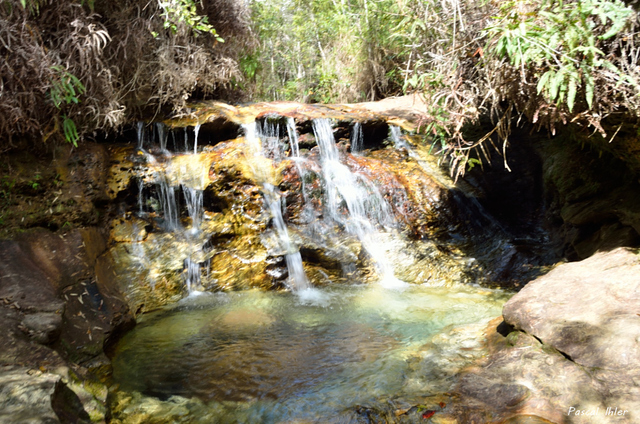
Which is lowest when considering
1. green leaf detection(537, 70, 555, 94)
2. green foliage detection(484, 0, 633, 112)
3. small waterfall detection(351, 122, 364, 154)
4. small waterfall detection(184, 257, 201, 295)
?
small waterfall detection(184, 257, 201, 295)

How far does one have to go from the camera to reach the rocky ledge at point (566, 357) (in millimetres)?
2195

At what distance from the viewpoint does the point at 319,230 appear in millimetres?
5711

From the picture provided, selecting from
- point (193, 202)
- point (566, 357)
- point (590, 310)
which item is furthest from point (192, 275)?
point (590, 310)

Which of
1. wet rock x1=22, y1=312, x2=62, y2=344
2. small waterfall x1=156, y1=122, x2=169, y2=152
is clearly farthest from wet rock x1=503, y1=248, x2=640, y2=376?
small waterfall x1=156, y1=122, x2=169, y2=152

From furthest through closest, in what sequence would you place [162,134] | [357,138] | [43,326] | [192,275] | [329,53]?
[329,53], [357,138], [162,134], [192,275], [43,326]

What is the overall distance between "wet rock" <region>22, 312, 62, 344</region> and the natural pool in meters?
0.61

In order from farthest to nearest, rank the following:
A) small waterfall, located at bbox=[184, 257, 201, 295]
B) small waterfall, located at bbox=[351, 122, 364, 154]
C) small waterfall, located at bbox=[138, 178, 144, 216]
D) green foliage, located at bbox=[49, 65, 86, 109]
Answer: small waterfall, located at bbox=[351, 122, 364, 154]
small waterfall, located at bbox=[138, 178, 144, 216]
small waterfall, located at bbox=[184, 257, 201, 295]
green foliage, located at bbox=[49, 65, 86, 109]

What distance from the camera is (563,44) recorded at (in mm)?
3252

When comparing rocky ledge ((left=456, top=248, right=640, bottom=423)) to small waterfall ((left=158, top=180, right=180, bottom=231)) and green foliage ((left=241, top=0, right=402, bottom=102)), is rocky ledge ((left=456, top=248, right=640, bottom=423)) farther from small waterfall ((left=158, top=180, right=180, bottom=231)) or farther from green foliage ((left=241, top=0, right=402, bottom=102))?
green foliage ((left=241, top=0, right=402, bottom=102))

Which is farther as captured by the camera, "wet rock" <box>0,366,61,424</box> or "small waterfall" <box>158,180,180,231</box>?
"small waterfall" <box>158,180,180,231</box>

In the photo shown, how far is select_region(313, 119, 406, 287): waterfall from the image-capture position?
5.59 meters

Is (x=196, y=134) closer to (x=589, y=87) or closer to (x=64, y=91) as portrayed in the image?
(x=64, y=91)

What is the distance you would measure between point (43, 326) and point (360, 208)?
165 inches

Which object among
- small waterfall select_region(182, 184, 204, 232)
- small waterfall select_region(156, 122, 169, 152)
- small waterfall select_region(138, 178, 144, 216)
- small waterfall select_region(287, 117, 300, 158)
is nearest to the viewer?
small waterfall select_region(138, 178, 144, 216)
